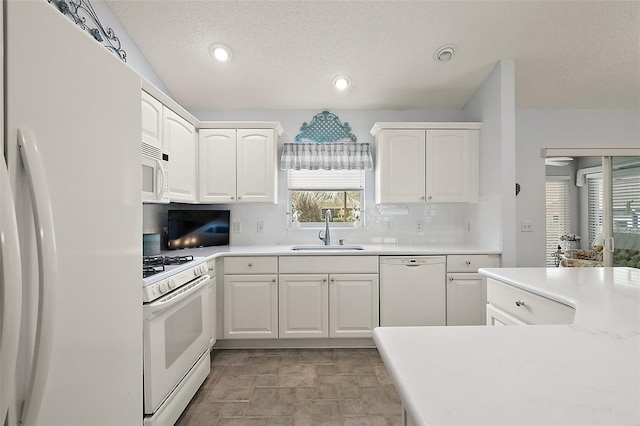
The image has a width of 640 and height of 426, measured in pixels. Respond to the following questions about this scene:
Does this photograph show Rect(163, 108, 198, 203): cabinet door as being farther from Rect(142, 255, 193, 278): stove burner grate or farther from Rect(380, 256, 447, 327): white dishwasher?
Rect(380, 256, 447, 327): white dishwasher

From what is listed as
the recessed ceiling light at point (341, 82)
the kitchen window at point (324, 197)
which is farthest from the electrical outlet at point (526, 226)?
the recessed ceiling light at point (341, 82)

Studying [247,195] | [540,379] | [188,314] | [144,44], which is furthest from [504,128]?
[144,44]

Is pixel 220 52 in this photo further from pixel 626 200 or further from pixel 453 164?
pixel 626 200

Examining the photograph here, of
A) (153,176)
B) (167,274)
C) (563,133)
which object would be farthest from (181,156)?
(563,133)

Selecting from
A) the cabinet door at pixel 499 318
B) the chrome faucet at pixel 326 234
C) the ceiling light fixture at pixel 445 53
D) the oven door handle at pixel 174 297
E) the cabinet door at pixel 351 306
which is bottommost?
the cabinet door at pixel 351 306

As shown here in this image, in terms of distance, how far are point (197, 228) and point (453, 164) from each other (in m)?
2.65

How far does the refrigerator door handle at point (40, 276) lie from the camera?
0.75 meters

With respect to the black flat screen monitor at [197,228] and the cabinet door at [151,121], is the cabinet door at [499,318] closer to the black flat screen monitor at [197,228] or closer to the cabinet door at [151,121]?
the cabinet door at [151,121]

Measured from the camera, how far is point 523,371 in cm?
65

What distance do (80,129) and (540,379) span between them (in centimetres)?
134

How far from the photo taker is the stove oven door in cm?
155

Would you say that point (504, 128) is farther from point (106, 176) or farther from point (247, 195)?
point (106, 176)

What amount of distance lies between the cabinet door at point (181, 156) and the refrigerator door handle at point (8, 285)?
1833 mm

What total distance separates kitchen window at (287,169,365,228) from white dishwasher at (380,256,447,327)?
878 millimetres
